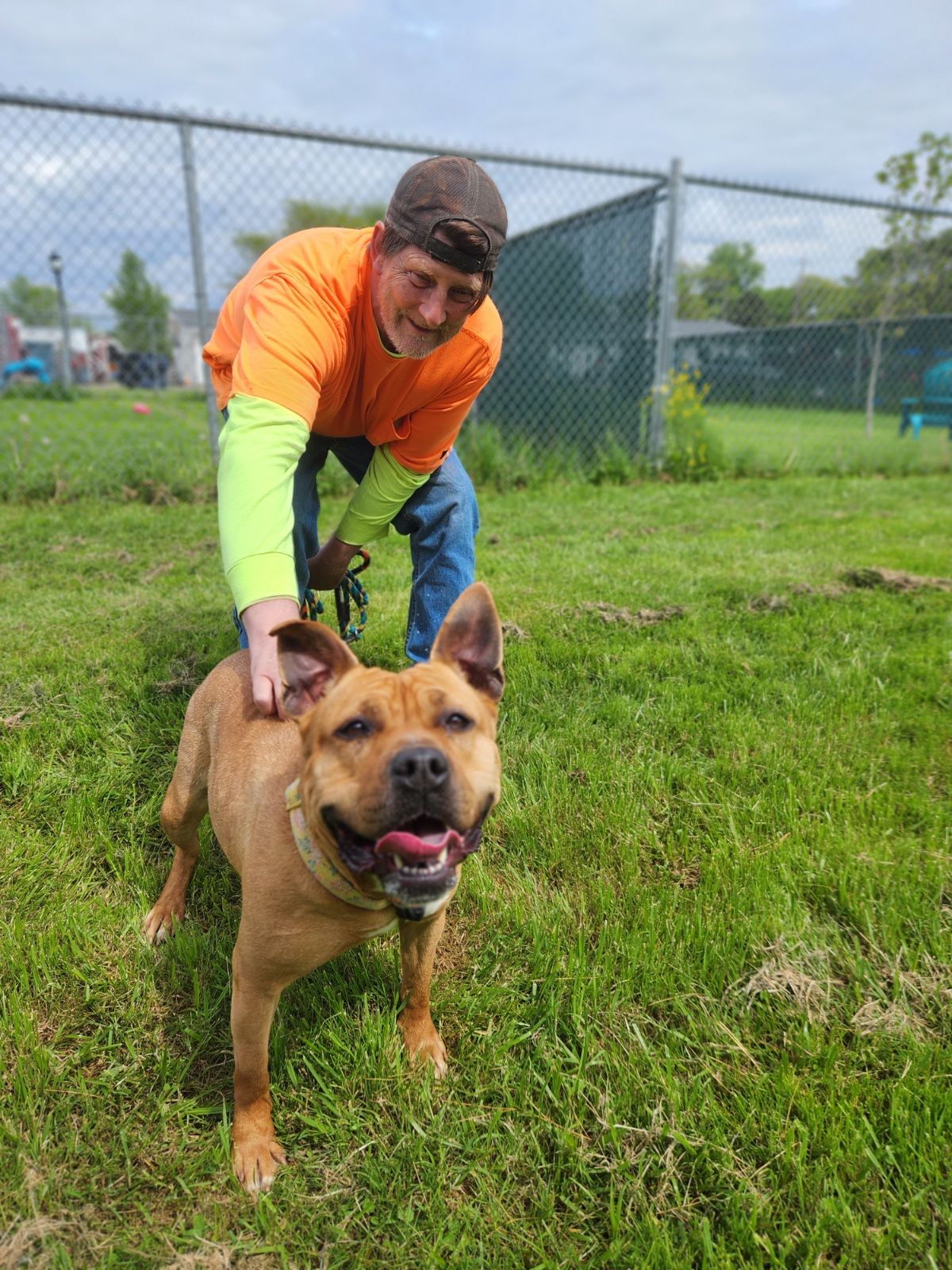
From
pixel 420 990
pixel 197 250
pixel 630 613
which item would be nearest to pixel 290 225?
pixel 197 250

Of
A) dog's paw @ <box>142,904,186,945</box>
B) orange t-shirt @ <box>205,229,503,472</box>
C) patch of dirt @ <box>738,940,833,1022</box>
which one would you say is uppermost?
orange t-shirt @ <box>205,229,503,472</box>

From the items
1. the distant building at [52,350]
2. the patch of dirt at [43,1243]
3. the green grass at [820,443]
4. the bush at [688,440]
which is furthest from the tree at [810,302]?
the distant building at [52,350]

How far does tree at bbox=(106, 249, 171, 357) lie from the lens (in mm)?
8070

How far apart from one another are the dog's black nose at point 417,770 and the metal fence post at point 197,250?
5.85 m

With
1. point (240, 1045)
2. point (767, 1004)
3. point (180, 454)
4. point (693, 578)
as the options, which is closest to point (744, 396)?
point (693, 578)

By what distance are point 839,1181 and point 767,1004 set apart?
0.47m

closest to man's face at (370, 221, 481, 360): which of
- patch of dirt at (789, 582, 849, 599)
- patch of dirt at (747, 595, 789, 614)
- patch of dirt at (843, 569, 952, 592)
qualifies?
patch of dirt at (747, 595, 789, 614)

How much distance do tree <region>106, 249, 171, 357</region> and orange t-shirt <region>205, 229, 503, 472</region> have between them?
5.78 meters

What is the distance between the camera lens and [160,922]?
2502mm

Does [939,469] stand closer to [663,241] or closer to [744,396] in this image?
[744,396]

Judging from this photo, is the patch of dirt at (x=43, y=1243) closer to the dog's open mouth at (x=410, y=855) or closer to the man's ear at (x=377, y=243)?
the dog's open mouth at (x=410, y=855)

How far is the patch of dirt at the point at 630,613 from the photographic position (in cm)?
448

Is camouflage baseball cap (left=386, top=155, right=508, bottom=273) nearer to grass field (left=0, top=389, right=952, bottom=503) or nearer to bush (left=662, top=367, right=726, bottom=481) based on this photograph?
grass field (left=0, top=389, right=952, bottom=503)

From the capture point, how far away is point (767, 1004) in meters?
2.12
